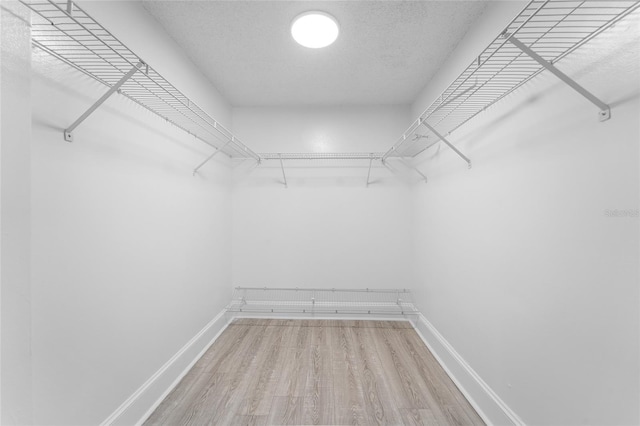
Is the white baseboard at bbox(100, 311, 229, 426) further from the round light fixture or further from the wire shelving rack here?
the round light fixture

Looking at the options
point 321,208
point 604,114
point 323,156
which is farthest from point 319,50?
point 604,114

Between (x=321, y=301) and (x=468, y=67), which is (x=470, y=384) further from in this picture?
(x=468, y=67)

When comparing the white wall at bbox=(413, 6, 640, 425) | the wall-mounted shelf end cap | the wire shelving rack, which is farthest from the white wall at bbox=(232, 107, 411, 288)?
the wall-mounted shelf end cap

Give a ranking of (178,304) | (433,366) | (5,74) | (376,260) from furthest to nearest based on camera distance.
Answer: (376,260)
(433,366)
(178,304)
(5,74)

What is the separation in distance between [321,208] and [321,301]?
3.30 feet

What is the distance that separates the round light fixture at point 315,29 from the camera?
142 cm

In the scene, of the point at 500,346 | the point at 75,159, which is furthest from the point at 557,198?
the point at 75,159

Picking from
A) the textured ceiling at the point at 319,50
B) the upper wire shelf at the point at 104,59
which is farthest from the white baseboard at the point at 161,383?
the textured ceiling at the point at 319,50

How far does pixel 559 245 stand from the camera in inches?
38.8

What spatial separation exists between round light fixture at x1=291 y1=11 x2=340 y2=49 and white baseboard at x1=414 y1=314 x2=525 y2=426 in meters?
2.26

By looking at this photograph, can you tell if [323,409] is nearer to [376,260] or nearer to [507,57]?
[376,260]

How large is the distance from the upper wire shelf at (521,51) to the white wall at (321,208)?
869 mm

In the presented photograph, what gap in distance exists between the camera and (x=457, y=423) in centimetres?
136

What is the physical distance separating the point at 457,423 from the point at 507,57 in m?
1.83
